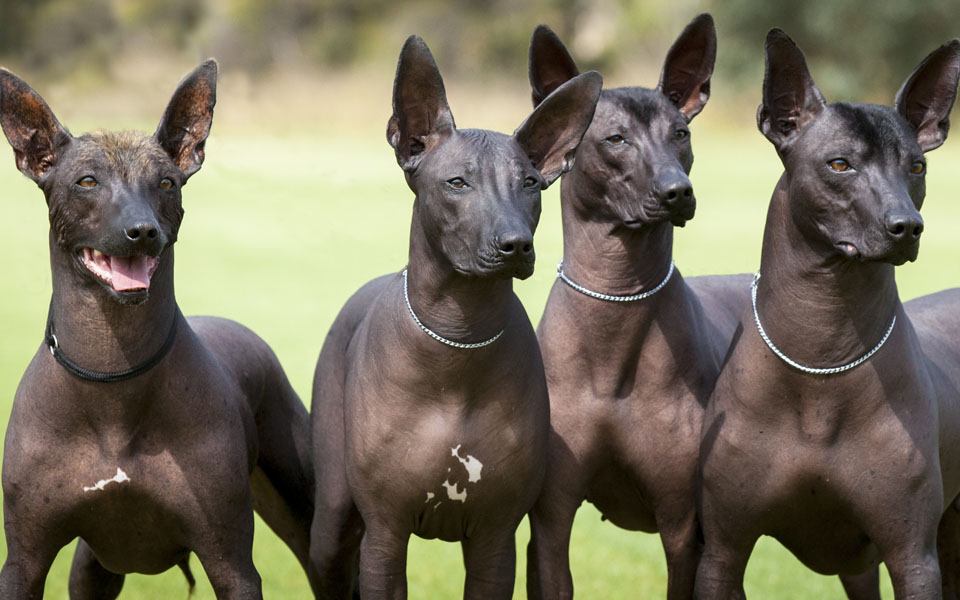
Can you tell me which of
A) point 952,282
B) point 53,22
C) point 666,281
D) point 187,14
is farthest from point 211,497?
point 187,14

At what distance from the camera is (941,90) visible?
566 cm

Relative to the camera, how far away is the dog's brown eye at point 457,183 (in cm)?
525

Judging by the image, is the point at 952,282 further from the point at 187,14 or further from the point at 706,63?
the point at 187,14

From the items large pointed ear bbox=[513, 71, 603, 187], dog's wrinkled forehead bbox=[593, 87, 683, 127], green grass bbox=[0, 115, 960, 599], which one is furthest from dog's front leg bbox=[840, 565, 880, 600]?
large pointed ear bbox=[513, 71, 603, 187]

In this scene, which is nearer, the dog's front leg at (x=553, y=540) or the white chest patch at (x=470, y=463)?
the white chest patch at (x=470, y=463)

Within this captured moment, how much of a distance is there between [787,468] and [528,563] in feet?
4.27

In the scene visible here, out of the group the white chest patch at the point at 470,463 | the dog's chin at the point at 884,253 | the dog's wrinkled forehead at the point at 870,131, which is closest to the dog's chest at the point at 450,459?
the white chest patch at the point at 470,463

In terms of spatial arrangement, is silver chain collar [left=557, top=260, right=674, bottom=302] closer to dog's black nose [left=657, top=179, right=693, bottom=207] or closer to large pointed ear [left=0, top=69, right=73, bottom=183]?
dog's black nose [left=657, top=179, right=693, bottom=207]

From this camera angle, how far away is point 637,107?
6.15 m

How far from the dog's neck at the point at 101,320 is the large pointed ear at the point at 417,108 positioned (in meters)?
0.98

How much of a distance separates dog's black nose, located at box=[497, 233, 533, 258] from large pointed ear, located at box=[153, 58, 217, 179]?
1.34 m

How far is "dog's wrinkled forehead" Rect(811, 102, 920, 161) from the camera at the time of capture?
5.33 meters

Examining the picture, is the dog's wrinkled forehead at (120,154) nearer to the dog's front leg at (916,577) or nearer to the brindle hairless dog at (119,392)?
the brindle hairless dog at (119,392)

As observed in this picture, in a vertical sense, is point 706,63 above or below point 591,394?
above
